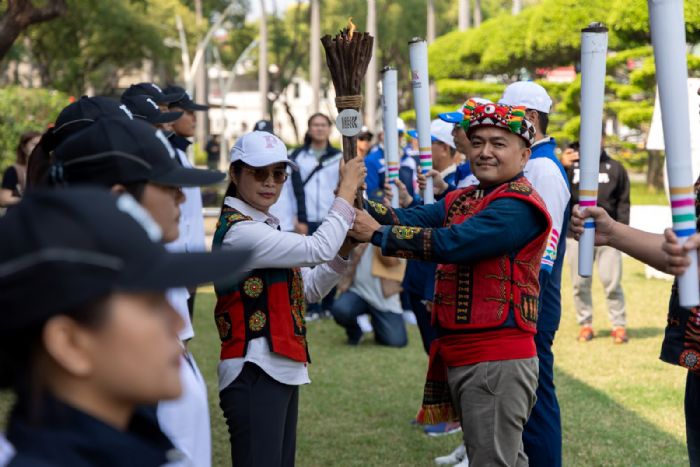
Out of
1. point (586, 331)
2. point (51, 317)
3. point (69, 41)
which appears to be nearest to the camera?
point (51, 317)

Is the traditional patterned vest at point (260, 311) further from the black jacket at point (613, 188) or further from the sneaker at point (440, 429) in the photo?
the black jacket at point (613, 188)

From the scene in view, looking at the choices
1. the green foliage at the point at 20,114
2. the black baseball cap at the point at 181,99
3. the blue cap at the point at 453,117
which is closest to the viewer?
the blue cap at the point at 453,117

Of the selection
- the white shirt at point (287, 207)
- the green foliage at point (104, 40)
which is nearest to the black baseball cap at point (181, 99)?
the white shirt at point (287, 207)

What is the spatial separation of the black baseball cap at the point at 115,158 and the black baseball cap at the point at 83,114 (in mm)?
729

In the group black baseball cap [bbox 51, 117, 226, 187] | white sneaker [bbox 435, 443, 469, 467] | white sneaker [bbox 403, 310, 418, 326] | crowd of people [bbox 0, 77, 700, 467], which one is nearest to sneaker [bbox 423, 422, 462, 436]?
crowd of people [bbox 0, 77, 700, 467]

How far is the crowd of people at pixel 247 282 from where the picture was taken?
5.50 feet

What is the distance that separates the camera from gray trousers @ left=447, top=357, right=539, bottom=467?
411 centimetres

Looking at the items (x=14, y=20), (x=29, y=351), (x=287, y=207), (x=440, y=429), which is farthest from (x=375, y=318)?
(x=29, y=351)

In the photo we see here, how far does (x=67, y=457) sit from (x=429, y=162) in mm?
3925

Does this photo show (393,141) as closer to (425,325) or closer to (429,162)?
(429,162)

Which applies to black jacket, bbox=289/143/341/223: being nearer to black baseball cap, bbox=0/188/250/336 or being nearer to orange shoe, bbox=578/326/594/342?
orange shoe, bbox=578/326/594/342

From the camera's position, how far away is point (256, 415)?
403cm

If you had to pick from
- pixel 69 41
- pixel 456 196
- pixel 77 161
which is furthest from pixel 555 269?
pixel 69 41

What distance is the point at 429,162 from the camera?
545 cm
